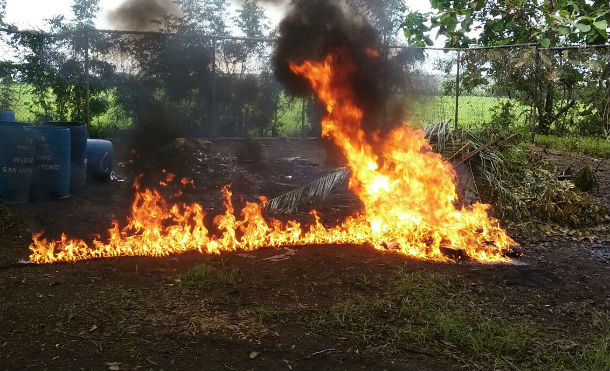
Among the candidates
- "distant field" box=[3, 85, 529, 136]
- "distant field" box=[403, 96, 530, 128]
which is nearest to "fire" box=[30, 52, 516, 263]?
"distant field" box=[3, 85, 529, 136]

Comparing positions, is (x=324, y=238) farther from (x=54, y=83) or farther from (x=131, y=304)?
(x=54, y=83)

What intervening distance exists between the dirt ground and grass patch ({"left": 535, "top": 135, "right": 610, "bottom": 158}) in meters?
7.67

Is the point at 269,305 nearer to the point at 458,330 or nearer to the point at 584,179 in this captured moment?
the point at 458,330

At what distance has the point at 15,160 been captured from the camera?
662 centimetres

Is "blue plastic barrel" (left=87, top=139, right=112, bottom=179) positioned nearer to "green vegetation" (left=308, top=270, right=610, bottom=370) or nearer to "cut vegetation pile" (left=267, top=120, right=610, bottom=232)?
"cut vegetation pile" (left=267, top=120, right=610, bottom=232)

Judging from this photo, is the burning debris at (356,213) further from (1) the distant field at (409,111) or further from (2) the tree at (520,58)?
(2) the tree at (520,58)

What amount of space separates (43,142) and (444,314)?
18.9 ft

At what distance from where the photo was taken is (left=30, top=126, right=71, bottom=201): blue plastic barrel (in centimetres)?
684

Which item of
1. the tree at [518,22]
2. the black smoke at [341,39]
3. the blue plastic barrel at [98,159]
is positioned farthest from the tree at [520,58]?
the blue plastic barrel at [98,159]

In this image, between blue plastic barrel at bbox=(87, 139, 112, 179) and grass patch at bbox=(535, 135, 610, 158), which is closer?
blue plastic barrel at bbox=(87, 139, 112, 179)

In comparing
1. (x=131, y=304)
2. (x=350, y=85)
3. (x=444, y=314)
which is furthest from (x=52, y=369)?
(x=350, y=85)

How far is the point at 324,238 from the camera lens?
19.0 ft

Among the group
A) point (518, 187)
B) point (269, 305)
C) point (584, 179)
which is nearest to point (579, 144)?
point (584, 179)

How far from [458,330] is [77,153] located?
647 cm
